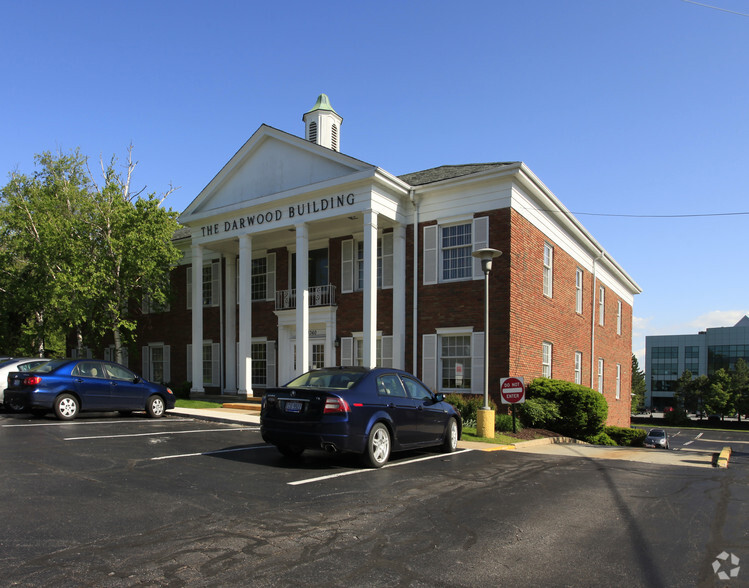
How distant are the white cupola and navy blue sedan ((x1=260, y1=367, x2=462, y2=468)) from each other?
17557 mm

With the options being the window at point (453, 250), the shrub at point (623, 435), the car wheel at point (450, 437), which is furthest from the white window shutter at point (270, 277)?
the car wheel at point (450, 437)

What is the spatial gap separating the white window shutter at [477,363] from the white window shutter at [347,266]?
17.7 feet

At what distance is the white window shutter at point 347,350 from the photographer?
21.4m

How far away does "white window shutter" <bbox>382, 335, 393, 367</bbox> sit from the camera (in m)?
20.1

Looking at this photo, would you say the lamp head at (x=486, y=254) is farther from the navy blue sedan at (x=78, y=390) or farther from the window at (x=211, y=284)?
the window at (x=211, y=284)

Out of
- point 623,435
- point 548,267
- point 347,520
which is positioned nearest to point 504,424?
point 548,267

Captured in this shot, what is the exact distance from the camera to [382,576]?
14.1 ft

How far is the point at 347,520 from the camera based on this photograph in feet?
19.1

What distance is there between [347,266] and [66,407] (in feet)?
35.1

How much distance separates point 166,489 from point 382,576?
356cm

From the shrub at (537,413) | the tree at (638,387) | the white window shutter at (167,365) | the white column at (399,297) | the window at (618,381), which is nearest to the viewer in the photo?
the shrub at (537,413)

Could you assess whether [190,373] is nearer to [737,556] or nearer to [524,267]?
[524,267]

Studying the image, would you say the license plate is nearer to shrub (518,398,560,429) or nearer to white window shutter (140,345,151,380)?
shrub (518,398,560,429)

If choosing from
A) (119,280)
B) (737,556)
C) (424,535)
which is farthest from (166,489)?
(119,280)
